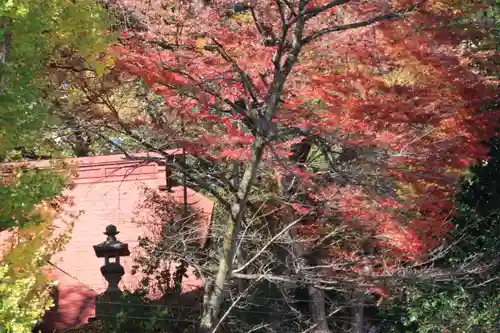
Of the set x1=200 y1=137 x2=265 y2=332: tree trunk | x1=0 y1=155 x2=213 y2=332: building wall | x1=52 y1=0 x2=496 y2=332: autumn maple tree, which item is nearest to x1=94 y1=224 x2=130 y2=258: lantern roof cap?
x1=0 y1=155 x2=213 y2=332: building wall

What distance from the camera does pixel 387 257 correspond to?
1084 centimetres

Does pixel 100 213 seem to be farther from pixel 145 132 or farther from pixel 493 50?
pixel 493 50

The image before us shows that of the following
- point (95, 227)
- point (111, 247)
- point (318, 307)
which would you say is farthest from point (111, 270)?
point (318, 307)

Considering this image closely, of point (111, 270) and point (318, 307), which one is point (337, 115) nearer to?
point (318, 307)

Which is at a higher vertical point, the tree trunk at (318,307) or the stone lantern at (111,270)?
the stone lantern at (111,270)

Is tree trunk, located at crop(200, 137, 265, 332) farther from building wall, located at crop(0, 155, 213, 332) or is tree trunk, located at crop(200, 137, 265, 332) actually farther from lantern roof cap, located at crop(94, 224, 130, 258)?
lantern roof cap, located at crop(94, 224, 130, 258)

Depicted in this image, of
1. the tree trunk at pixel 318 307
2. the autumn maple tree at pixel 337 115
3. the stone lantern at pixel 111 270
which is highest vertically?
the autumn maple tree at pixel 337 115

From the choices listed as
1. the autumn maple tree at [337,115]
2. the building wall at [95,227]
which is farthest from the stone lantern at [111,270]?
the autumn maple tree at [337,115]

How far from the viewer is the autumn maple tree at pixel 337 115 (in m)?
9.07

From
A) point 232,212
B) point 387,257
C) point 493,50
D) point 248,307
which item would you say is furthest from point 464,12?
point 248,307

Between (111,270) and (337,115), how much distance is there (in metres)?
4.48

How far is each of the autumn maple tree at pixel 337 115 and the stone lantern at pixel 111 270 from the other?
6.33ft

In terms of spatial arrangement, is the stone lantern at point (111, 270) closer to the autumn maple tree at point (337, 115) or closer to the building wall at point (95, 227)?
the building wall at point (95, 227)

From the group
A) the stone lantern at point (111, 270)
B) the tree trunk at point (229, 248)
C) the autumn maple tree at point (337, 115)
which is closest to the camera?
the tree trunk at point (229, 248)
